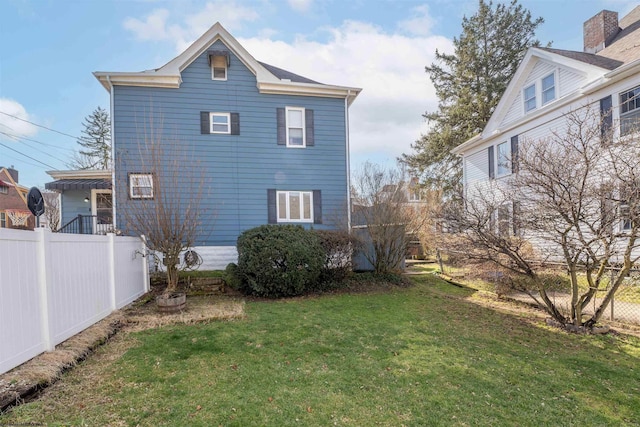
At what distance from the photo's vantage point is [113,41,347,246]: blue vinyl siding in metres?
10.5

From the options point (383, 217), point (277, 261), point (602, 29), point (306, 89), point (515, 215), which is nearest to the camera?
point (515, 215)

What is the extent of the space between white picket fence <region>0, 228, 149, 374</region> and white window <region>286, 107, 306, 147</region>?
7.07 m

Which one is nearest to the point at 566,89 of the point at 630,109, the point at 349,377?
the point at 630,109

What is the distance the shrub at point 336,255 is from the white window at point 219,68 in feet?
22.6

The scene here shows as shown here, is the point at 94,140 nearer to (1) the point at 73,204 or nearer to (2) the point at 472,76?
(1) the point at 73,204

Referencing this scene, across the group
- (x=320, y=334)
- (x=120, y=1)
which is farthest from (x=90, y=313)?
(x=120, y=1)

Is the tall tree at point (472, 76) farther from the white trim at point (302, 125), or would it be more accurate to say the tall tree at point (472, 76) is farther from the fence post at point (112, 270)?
the fence post at point (112, 270)

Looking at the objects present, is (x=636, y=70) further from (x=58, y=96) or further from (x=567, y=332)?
(x=58, y=96)

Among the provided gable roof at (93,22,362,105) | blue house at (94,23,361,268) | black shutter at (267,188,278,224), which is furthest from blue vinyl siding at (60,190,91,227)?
black shutter at (267,188,278,224)

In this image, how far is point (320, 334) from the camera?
5090 mm

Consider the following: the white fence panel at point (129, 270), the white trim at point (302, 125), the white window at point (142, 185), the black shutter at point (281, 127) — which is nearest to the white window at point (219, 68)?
the black shutter at point (281, 127)

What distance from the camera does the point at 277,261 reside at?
7.72 m

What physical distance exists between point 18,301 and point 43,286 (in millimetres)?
456

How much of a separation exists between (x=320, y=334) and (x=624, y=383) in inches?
152
